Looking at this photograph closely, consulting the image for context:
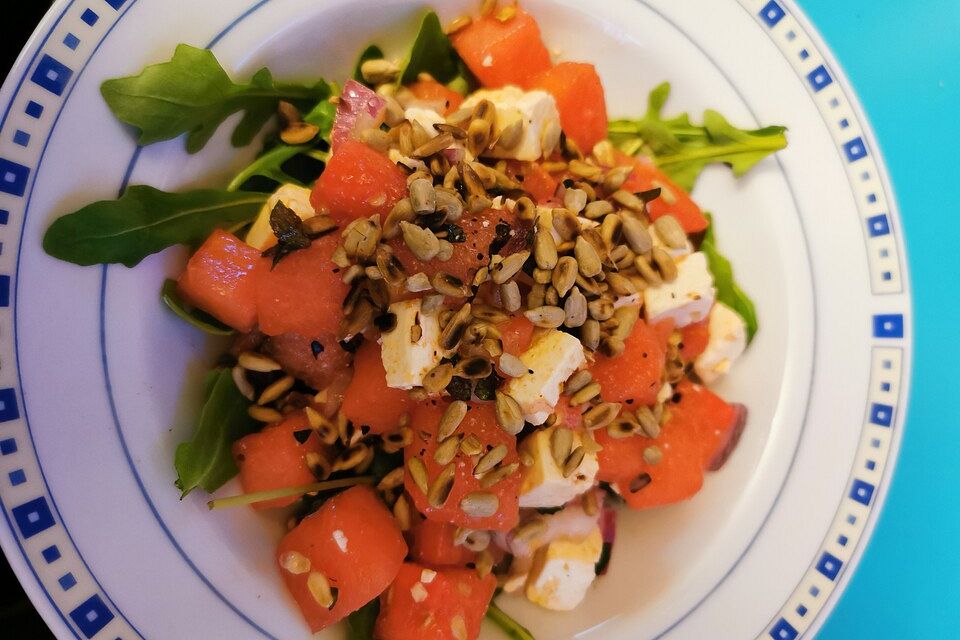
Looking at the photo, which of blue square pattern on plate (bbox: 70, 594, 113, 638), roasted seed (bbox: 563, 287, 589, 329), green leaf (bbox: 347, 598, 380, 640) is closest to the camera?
blue square pattern on plate (bbox: 70, 594, 113, 638)

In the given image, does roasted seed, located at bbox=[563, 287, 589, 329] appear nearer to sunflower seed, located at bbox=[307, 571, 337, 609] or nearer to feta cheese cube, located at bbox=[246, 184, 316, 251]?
feta cheese cube, located at bbox=[246, 184, 316, 251]

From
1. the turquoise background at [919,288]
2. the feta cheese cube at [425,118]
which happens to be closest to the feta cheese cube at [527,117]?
the feta cheese cube at [425,118]

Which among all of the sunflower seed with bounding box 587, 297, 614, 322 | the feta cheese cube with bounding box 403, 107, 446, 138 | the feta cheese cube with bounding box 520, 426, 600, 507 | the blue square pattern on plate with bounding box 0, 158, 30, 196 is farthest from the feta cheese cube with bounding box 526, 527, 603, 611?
the blue square pattern on plate with bounding box 0, 158, 30, 196

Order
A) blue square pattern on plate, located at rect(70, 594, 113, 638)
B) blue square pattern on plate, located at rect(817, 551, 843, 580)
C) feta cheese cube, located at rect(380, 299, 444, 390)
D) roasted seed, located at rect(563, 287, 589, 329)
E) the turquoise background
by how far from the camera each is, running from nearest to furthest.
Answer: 1. blue square pattern on plate, located at rect(70, 594, 113, 638)
2. feta cheese cube, located at rect(380, 299, 444, 390)
3. roasted seed, located at rect(563, 287, 589, 329)
4. blue square pattern on plate, located at rect(817, 551, 843, 580)
5. the turquoise background

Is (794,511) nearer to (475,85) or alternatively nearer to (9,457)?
(475,85)

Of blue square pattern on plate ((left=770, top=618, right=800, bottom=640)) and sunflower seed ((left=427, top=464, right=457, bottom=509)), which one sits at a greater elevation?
blue square pattern on plate ((left=770, top=618, right=800, bottom=640))

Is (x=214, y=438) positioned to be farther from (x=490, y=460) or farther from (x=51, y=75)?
(x=51, y=75)

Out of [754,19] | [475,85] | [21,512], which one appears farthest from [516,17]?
[21,512]
